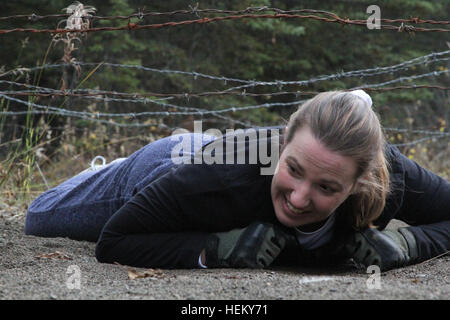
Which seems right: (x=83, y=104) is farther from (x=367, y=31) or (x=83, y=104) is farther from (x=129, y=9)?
(x=367, y=31)

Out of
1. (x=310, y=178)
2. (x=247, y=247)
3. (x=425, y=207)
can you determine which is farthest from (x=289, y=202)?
(x=425, y=207)

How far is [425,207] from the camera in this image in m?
3.38

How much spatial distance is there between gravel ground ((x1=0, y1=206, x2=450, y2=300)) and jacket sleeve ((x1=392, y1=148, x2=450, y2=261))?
0.09 metres

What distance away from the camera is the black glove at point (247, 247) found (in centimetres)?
285

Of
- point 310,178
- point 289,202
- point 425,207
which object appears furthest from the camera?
point 425,207

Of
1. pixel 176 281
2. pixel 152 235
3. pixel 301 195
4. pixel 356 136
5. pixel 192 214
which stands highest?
pixel 356 136

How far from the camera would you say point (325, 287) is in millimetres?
2248

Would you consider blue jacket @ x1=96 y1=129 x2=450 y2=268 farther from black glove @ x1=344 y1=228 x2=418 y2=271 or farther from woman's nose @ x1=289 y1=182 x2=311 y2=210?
woman's nose @ x1=289 y1=182 x2=311 y2=210

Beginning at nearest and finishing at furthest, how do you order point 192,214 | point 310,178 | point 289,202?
point 310,178
point 289,202
point 192,214

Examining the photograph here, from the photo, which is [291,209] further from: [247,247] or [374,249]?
[374,249]

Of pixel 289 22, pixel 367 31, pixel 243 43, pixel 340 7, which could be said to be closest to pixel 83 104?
pixel 243 43

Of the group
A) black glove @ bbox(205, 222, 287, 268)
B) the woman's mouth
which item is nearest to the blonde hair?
the woman's mouth

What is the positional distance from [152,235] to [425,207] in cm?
147

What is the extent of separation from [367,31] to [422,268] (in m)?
8.02
